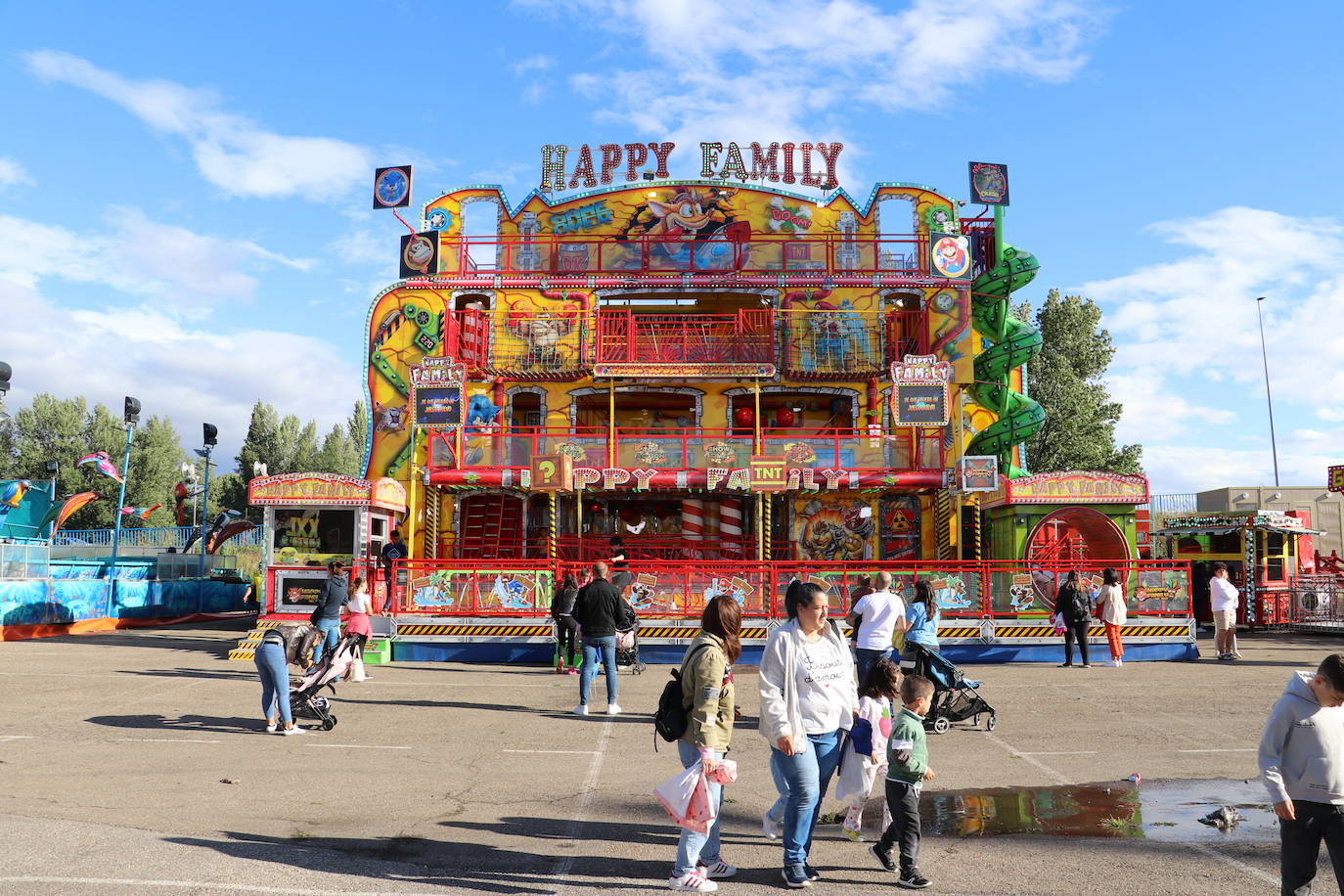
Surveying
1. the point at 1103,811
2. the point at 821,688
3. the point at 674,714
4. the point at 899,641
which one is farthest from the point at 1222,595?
the point at 674,714

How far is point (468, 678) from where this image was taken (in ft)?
53.2

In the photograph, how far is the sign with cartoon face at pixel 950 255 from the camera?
25.9 meters

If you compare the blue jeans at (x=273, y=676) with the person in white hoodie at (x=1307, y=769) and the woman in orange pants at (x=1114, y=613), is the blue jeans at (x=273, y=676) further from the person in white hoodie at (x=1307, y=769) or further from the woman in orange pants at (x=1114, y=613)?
the woman in orange pants at (x=1114, y=613)

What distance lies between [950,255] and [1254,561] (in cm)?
1183

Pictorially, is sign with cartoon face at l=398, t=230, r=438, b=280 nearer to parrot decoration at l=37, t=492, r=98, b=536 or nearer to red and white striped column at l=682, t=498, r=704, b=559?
red and white striped column at l=682, t=498, r=704, b=559

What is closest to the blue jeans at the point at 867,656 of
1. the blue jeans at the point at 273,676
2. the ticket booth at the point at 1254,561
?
the blue jeans at the point at 273,676

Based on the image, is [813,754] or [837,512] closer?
[813,754]

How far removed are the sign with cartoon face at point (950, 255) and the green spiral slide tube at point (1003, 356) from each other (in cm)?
113

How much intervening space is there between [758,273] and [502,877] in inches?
877

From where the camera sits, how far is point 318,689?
1142 centimetres

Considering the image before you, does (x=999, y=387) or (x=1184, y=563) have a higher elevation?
(x=999, y=387)

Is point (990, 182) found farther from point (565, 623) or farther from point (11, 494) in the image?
point (11, 494)

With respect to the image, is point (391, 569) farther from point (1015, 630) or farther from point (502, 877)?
point (502, 877)

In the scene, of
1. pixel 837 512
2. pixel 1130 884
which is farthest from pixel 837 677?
pixel 837 512
